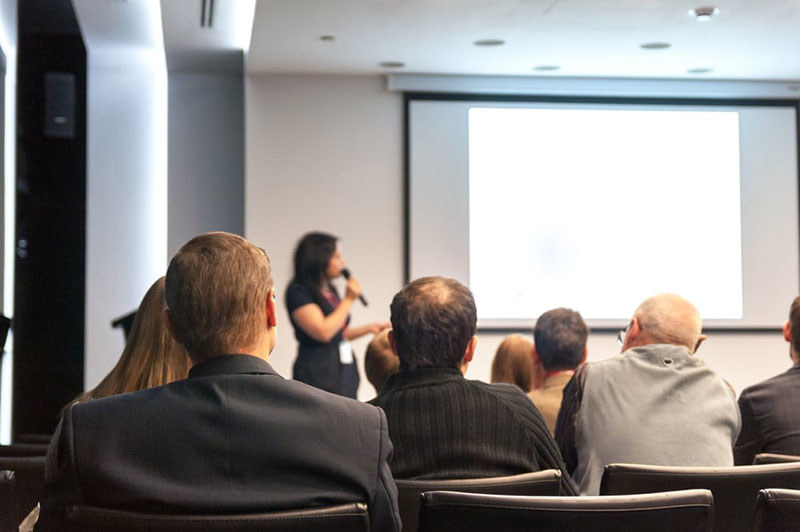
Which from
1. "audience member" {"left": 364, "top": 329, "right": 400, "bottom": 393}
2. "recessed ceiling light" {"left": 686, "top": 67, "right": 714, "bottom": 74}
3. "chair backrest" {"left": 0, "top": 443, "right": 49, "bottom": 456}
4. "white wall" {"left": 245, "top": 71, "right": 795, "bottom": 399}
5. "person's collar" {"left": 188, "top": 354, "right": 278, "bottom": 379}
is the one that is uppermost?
"recessed ceiling light" {"left": 686, "top": 67, "right": 714, "bottom": 74}

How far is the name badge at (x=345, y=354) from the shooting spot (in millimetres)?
5820

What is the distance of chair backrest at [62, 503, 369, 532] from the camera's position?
1.27 metres

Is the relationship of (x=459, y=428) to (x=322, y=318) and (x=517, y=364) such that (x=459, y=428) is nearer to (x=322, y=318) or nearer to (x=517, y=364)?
(x=517, y=364)

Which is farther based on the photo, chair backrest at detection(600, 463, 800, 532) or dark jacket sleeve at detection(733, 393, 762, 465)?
dark jacket sleeve at detection(733, 393, 762, 465)

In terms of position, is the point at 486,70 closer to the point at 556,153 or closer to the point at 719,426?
the point at 556,153

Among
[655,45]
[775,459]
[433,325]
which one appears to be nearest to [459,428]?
[433,325]

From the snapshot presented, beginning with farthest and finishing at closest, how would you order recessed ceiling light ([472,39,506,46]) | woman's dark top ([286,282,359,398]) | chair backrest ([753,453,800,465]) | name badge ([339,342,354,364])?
recessed ceiling light ([472,39,506,46]) → name badge ([339,342,354,364]) → woman's dark top ([286,282,359,398]) → chair backrest ([753,453,800,465])

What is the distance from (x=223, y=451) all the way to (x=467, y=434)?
2.49 feet

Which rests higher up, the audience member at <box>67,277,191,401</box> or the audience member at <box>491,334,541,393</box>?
the audience member at <box>67,277,191,401</box>

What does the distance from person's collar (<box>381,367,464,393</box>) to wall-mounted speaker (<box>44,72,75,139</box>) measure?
5.83 m

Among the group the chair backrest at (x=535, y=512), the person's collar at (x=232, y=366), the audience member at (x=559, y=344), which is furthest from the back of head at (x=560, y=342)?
the person's collar at (x=232, y=366)

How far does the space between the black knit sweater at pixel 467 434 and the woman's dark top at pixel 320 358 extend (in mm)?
3550

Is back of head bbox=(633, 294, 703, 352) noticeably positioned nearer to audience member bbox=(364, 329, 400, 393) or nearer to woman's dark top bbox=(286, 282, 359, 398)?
audience member bbox=(364, 329, 400, 393)

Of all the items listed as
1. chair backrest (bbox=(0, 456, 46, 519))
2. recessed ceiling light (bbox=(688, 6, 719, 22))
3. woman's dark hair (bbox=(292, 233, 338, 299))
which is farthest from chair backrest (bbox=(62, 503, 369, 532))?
recessed ceiling light (bbox=(688, 6, 719, 22))
